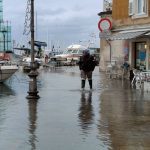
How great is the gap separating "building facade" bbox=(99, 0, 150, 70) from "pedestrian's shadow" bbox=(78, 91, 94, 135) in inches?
421

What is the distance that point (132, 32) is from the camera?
27922mm

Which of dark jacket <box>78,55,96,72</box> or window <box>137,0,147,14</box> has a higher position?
window <box>137,0,147,14</box>

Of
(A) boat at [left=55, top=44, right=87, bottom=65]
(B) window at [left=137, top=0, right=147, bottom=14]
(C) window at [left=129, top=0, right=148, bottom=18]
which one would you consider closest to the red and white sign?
(C) window at [left=129, top=0, right=148, bottom=18]

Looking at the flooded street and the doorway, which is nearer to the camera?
the flooded street

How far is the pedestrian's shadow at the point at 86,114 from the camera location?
10.7 meters

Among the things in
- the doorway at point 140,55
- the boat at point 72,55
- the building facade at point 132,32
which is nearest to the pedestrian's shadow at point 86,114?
the building facade at point 132,32

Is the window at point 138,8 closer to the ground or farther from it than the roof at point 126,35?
farther from it

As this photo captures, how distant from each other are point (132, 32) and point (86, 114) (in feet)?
51.9

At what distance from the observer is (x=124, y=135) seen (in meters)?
9.77

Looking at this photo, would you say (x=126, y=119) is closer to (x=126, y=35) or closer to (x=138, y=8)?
(x=126, y=35)

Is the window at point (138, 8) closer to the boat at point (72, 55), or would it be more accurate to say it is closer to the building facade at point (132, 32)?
the building facade at point (132, 32)

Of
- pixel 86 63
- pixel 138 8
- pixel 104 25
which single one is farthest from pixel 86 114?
pixel 104 25

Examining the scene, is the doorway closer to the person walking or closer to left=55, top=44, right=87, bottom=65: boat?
the person walking

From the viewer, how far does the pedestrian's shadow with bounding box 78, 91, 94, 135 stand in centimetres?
1074
